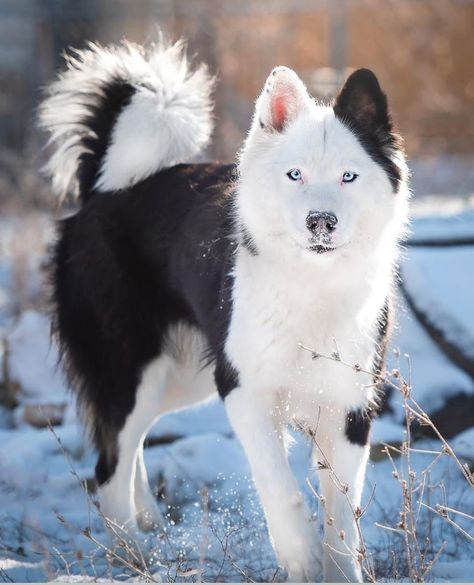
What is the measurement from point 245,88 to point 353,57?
249 centimetres

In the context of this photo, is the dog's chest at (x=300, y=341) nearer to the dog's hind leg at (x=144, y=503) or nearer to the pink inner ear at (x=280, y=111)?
the pink inner ear at (x=280, y=111)

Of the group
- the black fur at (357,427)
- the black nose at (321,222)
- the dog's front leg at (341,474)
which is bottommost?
the dog's front leg at (341,474)

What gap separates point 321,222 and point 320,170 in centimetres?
22

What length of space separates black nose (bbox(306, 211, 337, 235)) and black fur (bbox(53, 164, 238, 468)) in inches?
41.6

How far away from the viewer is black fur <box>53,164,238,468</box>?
4.28 metres

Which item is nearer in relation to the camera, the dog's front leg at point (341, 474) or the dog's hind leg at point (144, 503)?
the dog's front leg at point (341, 474)

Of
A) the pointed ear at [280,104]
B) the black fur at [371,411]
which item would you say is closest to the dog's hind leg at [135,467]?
the black fur at [371,411]

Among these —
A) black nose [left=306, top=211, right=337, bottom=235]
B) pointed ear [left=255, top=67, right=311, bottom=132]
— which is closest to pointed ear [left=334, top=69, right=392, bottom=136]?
pointed ear [left=255, top=67, right=311, bottom=132]

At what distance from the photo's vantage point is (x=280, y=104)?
3.51 metres

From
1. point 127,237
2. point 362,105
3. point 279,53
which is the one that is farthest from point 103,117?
point 279,53

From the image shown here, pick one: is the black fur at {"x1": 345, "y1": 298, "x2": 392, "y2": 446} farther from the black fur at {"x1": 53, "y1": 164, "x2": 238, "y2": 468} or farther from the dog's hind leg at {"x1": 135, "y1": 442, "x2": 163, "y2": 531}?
the dog's hind leg at {"x1": 135, "y1": 442, "x2": 163, "y2": 531}

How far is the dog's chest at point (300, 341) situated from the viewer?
346 centimetres

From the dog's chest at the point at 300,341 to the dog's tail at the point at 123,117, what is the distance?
1183 mm

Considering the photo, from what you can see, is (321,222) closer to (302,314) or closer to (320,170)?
(320,170)
